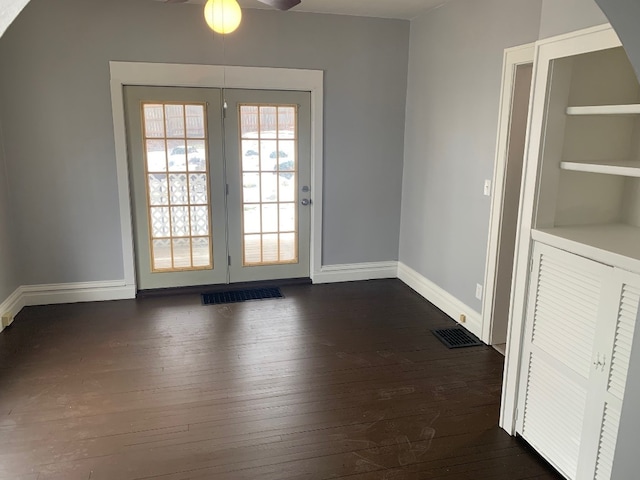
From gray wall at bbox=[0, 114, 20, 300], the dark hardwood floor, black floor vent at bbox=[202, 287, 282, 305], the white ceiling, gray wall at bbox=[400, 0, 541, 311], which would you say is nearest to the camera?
the dark hardwood floor

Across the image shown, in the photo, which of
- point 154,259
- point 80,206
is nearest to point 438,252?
point 154,259

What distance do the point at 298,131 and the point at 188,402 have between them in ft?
9.13

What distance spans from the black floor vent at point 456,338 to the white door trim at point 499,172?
0.31 feet

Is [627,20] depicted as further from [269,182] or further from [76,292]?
[76,292]

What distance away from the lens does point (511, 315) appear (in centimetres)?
256

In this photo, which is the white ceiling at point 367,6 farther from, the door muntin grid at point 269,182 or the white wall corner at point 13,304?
the white wall corner at point 13,304

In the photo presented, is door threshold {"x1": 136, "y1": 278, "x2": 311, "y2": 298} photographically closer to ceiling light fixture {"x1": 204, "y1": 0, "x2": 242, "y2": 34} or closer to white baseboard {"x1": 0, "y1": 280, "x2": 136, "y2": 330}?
Result: white baseboard {"x1": 0, "y1": 280, "x2": 136, "y2": 330}

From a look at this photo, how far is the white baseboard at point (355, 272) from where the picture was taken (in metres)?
5.07

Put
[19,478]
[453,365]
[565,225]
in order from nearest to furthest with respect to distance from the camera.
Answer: [19,478], [565,225], [453,365]

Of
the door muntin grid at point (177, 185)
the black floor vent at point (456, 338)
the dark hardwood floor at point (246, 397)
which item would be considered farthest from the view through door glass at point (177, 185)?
the black floor vent at point (456, 338)

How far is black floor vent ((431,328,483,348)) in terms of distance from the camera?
369 cm

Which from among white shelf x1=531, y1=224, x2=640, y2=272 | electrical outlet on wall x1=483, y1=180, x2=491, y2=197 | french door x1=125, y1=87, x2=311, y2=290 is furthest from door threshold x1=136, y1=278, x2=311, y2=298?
white shelf x1=531, y1=224, x2=640, y2=272

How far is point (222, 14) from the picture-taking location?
2725mm

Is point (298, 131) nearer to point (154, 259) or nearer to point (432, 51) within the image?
point (432, 51)
